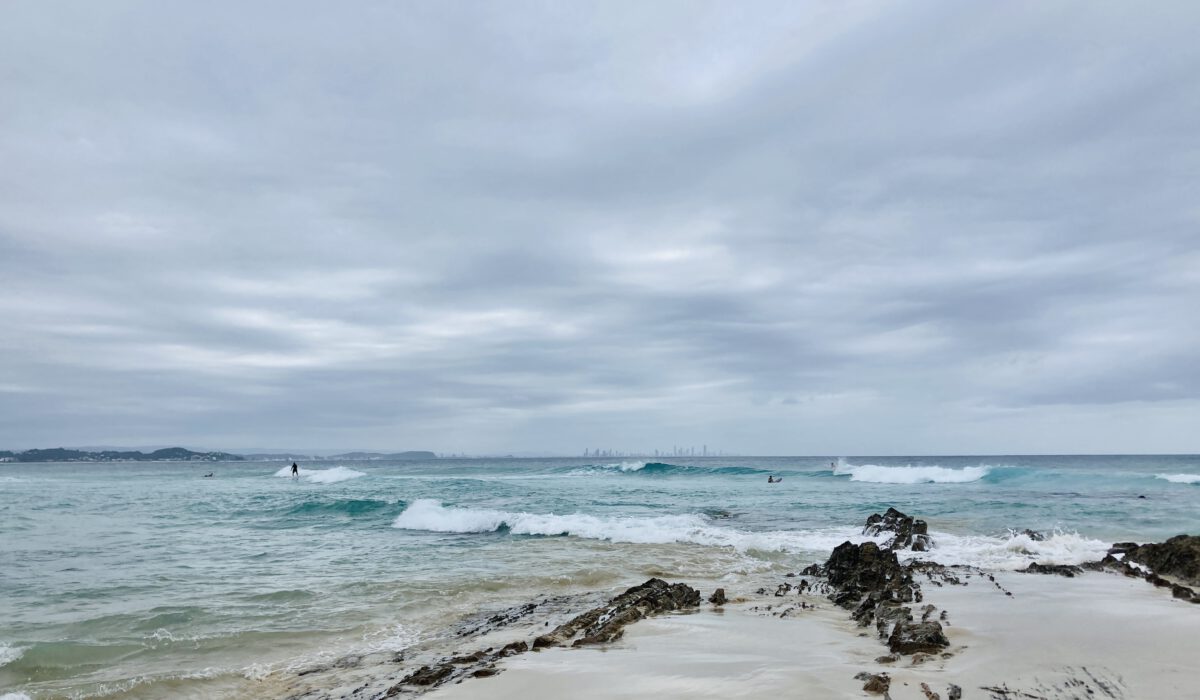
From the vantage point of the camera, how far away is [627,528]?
20141 millimetres

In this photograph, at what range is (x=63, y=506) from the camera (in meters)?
29.0

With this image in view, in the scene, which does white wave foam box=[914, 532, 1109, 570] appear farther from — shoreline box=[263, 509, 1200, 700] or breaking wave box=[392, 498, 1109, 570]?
shoreline box=[263, 509, 1200, 700]

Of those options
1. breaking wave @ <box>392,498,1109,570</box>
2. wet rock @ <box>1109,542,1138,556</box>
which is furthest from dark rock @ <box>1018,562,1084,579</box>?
wet rock @ <box>1109,542,1138,556</box>

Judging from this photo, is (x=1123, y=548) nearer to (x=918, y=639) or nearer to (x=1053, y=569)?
(x=1053, y=569)

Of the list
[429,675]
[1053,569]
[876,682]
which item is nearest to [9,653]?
[429,675]

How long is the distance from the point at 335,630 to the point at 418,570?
4.60 m

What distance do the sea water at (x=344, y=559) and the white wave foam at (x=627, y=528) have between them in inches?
4.3

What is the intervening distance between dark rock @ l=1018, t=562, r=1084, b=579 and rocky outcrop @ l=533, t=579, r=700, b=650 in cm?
666

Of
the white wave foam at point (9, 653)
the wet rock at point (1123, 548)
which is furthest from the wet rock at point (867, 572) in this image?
the white wave foam at point (9, 653)

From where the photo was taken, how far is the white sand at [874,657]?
512cm

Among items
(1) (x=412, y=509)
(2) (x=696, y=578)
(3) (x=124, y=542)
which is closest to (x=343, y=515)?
(1) (x=412, y=509)

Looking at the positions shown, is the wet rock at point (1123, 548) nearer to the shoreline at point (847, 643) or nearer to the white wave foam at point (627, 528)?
the shoreline at point (847, 643)

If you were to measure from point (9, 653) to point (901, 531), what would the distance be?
16.6 meters

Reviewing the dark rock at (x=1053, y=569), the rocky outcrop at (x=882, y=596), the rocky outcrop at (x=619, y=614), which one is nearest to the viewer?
the rocky outcrop at (x=882, y=596)
